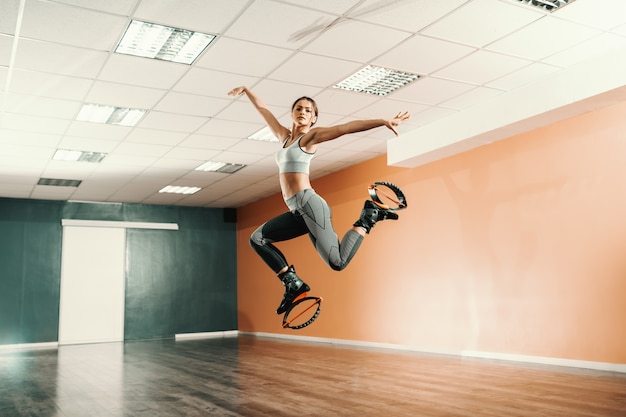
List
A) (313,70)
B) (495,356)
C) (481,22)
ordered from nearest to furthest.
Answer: (481,22), (313,70), (495,356)

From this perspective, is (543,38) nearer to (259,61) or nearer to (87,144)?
(259,61)

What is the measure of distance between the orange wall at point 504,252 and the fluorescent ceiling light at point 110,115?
12.7ft

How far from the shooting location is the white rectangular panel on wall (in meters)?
11.9

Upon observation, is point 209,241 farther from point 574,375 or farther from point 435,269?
point 574,375

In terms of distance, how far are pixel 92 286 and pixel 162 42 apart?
853 cm

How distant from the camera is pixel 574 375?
17.8ft

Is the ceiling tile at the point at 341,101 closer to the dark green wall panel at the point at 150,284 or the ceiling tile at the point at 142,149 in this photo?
the ceiling tile at the point at 142,149

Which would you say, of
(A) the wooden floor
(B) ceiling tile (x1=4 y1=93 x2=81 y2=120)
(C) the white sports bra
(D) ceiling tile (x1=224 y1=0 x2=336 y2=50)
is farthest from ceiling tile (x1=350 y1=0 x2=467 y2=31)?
(B) ceiling tile (x1=4 y1=93 x2=81 y2=120)

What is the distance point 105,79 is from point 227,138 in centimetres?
244

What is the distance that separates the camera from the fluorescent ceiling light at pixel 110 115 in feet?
21.7

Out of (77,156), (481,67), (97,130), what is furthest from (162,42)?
(77,156)

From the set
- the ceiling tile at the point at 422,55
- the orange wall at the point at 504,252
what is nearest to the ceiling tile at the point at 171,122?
the ceiling tile at the point at 422,55

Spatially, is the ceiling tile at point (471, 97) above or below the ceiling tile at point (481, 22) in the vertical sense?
below

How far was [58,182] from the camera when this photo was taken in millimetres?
10438
